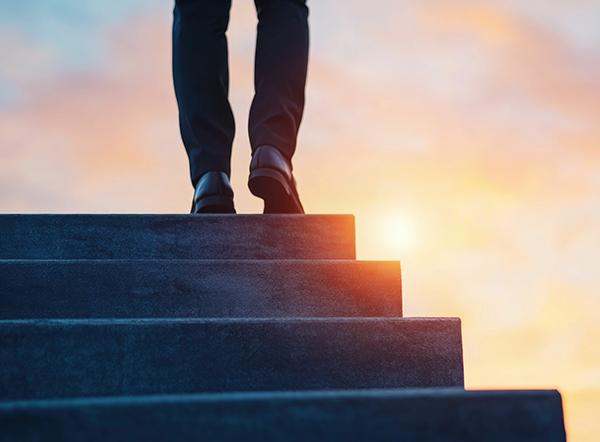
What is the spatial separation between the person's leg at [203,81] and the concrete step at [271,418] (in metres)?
1.90

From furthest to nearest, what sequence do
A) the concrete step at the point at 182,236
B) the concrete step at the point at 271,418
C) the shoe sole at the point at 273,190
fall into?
1. the shoe sole at the point at 273,190
2. the concrete step at the point at 182,236
3. the concrete step at the point at 271,418

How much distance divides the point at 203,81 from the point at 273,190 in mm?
513

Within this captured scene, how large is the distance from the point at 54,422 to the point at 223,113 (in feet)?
6.68

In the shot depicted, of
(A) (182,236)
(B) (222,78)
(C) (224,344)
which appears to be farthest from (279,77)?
(C) (224,344)

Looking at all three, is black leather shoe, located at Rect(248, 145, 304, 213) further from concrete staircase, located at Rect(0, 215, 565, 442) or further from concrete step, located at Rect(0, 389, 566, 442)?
concrete step, located at Rect(0, 389, 566, 442)

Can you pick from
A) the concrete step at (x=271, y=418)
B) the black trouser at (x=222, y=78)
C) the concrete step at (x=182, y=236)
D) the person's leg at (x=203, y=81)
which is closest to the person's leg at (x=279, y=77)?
the black trouser at (x=222, y=78)

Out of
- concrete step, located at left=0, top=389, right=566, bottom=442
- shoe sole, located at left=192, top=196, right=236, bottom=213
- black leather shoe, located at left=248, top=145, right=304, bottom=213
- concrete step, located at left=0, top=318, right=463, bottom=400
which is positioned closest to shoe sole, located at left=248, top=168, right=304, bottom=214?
black leather shoe, located at left=248, top=145, right=304, bottom=213

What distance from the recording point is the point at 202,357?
177 centimetres

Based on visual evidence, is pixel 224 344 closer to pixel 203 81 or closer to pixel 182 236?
pixel 182 236

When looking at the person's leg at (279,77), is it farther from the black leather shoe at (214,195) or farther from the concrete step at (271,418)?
the concrete step at (271,418)

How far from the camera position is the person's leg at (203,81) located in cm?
299

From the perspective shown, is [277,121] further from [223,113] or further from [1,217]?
[1,217]

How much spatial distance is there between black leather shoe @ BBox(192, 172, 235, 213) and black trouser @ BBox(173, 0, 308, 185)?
41mm

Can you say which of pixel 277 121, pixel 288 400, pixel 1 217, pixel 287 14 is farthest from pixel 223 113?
pixel 288 400
